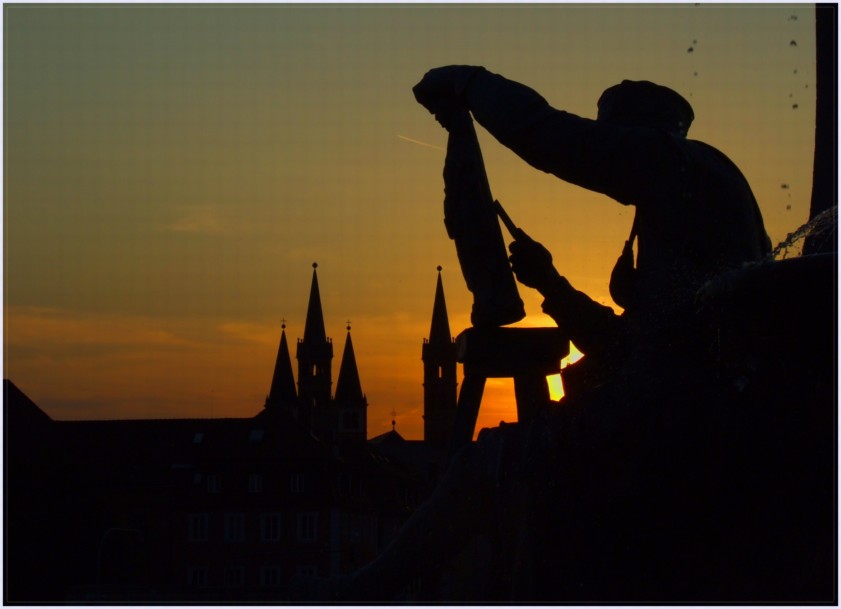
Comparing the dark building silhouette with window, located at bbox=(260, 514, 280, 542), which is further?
window, located at bbox=(260, 514, 280, 542)

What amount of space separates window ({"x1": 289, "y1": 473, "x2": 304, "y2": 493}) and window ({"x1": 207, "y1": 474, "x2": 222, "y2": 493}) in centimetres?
280

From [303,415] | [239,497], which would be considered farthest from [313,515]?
[303,415]

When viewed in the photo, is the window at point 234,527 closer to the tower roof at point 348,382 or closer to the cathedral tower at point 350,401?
the cathedral tower at point 350,401

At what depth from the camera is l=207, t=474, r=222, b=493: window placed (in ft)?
178

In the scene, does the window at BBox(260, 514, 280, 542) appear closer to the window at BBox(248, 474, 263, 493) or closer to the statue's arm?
the window at BBox(248, 474, 263, 493)

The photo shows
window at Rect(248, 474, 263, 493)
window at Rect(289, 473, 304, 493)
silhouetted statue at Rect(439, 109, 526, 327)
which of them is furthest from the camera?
window at Rect(248, 474, 263, 493)

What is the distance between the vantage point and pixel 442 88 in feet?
18.9

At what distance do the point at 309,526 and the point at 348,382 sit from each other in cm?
6707

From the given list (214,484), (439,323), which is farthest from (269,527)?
(439,323)

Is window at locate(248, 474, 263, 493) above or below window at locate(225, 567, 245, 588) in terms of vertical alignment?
above

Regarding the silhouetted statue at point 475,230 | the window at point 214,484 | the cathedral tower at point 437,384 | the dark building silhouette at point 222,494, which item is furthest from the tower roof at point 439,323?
the silhouetted statue at point 475,230

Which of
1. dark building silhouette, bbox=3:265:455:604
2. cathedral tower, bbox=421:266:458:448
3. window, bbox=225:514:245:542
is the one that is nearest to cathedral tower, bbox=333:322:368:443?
cathedral tower, bbox=421:266:458:448

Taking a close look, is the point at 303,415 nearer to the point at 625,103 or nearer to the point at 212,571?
the point at 212,571

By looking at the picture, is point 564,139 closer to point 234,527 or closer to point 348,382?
point 234,527
